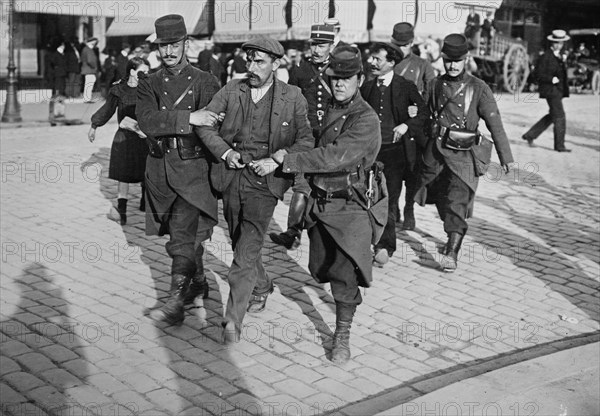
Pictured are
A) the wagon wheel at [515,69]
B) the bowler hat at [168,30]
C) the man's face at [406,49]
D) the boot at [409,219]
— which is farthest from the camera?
the wagon wheel at [515,69]

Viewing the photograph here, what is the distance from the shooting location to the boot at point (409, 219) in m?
8.35

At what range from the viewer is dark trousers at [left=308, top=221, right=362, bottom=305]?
4.95 metres

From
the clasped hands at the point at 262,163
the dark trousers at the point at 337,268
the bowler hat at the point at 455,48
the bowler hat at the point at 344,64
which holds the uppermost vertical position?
the bowler hat at the point at 455,48

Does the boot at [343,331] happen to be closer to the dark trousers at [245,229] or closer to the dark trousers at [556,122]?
the dark trousers at [245,229]

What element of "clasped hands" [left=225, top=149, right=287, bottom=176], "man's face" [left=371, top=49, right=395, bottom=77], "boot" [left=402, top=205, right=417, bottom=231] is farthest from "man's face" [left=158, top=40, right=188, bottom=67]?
"boot" [left=402, top=205, right=417, bottom=231]

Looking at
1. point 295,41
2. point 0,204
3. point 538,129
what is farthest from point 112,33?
point 0,204

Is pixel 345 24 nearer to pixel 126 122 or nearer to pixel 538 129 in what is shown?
pixel 538 129

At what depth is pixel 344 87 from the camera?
4.82 metres

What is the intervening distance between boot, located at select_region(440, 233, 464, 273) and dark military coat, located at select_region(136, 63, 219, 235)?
92.3 inches

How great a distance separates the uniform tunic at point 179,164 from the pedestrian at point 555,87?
31.8ft

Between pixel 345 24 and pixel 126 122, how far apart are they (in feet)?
52.1

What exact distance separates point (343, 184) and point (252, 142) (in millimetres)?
666

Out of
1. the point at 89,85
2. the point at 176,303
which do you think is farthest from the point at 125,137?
the point at 89,85

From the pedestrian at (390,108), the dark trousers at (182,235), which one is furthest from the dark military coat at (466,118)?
the dark trousers at (182,235)
